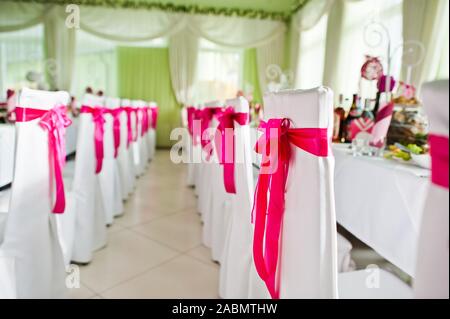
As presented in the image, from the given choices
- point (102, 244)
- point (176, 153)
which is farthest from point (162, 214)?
point (176, 153)

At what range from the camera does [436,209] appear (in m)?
0.31

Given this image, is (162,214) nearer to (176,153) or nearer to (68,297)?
(68,297)

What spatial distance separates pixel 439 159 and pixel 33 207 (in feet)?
3.56

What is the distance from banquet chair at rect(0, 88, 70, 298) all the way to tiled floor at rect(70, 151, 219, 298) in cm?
28

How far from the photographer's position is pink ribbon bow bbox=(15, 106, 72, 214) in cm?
94

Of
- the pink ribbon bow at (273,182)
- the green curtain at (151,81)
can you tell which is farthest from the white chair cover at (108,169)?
the green curtain at (151,81)

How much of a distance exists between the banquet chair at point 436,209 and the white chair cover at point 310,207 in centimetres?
24

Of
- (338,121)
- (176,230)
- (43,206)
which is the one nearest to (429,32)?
(338,121)

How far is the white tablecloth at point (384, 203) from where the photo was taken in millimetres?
776

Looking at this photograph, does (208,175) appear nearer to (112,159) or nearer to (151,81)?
(112,159)

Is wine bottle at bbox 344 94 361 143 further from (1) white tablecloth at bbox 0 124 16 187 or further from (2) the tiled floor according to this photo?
(1) white tablecloth at bbox 0 124 16 187

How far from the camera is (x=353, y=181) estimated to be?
3.43 ft

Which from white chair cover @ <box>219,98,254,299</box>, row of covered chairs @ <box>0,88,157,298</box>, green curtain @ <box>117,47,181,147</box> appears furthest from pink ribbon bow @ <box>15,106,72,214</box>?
green curtain @ <box>117,47,181,147</box>
